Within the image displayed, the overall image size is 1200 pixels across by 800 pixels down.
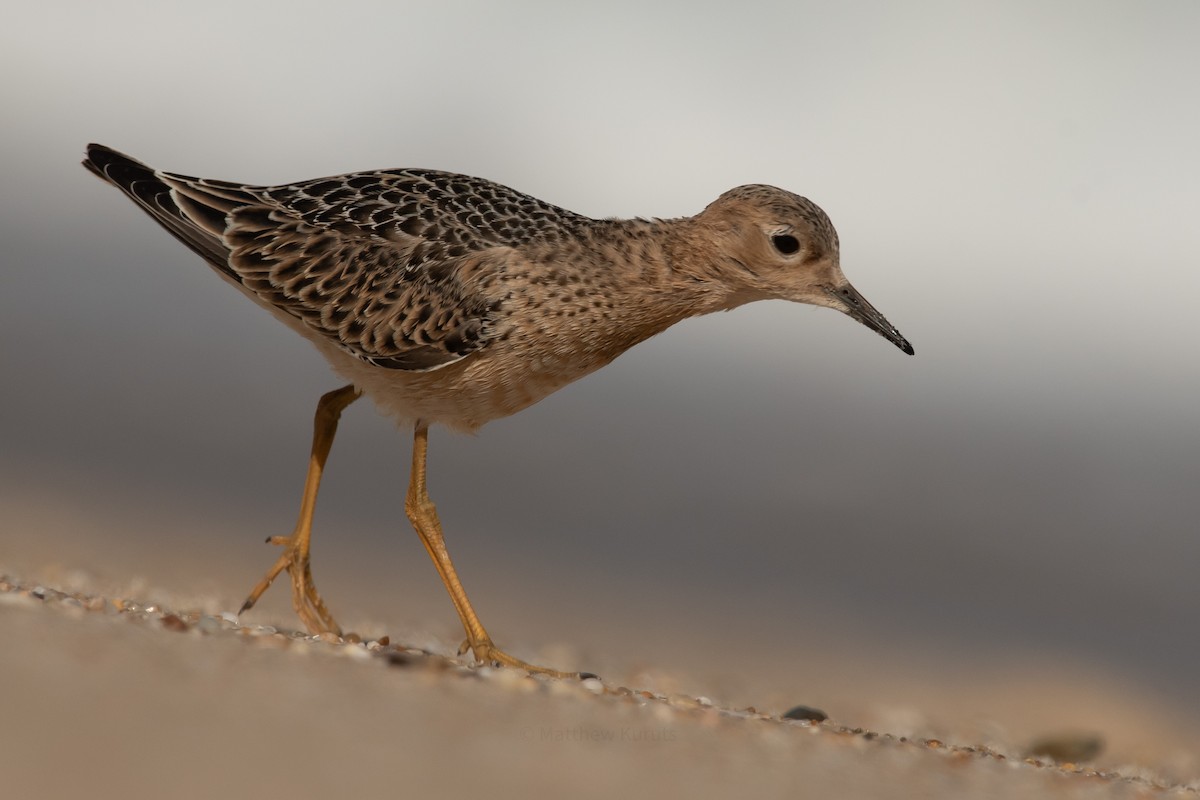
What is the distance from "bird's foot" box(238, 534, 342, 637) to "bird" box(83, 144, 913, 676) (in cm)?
1

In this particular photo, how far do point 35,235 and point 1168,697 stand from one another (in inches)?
670

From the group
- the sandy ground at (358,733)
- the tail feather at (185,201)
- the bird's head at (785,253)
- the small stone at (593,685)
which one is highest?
the bird's head at (785,253)

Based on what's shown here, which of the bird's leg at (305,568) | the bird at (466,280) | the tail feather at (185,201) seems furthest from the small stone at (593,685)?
the tail feather at (185,201)

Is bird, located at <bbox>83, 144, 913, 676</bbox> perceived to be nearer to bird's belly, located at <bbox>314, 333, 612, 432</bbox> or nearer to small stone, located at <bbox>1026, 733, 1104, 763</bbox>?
bird's belly, located at <bbox>314, 333, 612, 432</bbox>

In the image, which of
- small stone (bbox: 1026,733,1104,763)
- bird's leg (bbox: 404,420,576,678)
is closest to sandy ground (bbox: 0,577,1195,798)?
bird's leg (bbox: 404,420,576,678)

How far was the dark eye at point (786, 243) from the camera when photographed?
950 centimetres

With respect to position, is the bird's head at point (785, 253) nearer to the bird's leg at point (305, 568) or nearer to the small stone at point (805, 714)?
the small stone at point (805, 714)

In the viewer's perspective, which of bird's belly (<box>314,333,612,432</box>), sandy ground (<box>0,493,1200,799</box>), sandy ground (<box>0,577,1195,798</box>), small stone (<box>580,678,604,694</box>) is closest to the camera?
sandy ground (<box>0,577,1195,798</box>)

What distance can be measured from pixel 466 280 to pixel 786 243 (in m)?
1.93

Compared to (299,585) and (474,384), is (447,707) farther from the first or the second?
(299,585)

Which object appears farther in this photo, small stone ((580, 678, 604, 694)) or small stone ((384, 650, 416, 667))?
small stone ((580, 678, 604, 694))

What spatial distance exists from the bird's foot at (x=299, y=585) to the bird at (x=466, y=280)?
0.01 meters

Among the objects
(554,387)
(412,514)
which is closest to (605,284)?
(554,387)

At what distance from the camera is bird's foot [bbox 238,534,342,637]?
1016 centimetres
